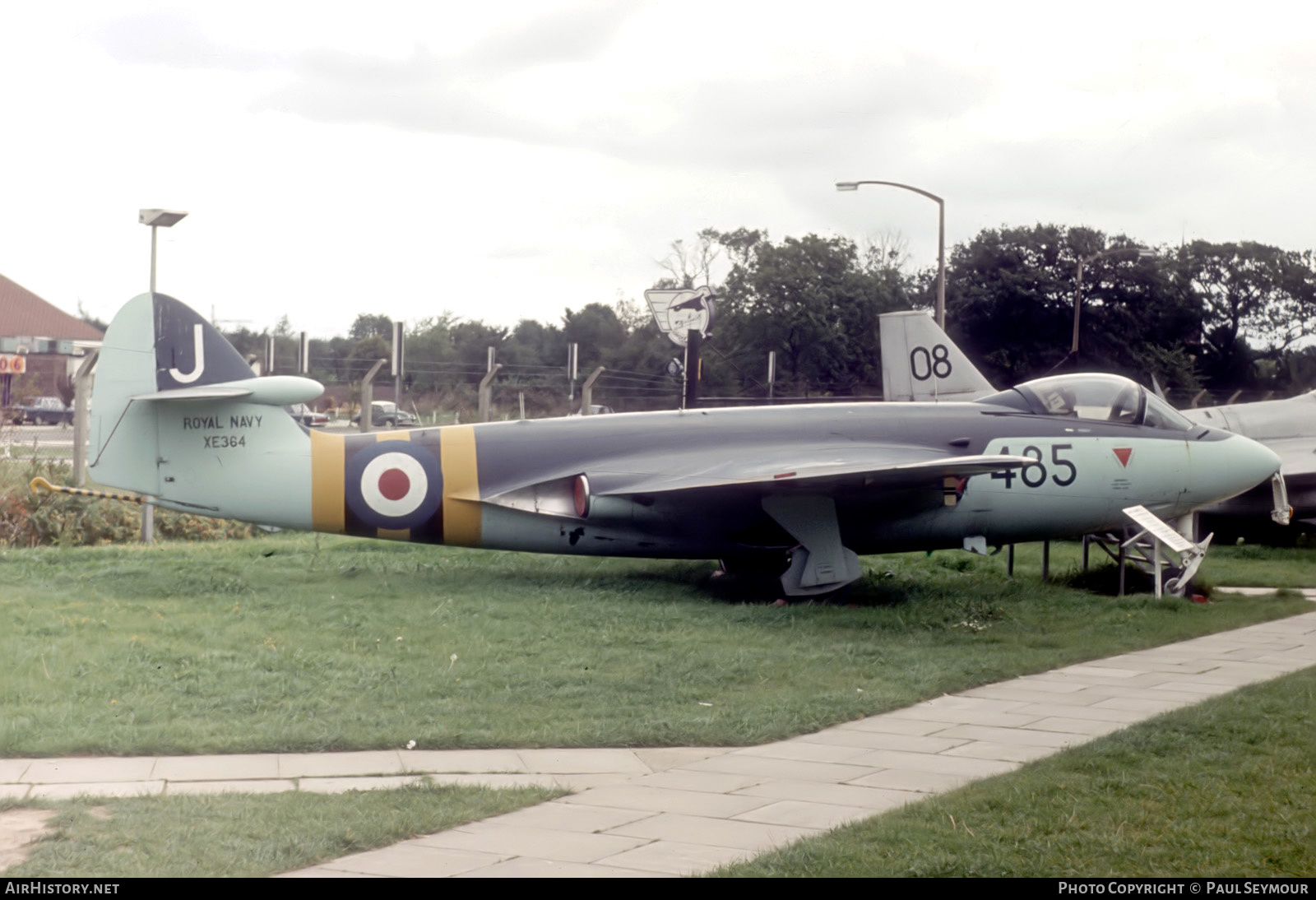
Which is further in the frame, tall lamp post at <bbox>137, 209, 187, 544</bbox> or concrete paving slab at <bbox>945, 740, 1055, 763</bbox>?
tall lamp post at <bbox>137, 209, 187, 544</bbox>

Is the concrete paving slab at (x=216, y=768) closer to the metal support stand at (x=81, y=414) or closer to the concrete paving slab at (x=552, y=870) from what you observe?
the concrete paving slab at (x=552, y=870)

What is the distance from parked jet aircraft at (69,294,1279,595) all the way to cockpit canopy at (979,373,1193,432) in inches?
1.0

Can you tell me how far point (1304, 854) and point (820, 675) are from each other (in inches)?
180

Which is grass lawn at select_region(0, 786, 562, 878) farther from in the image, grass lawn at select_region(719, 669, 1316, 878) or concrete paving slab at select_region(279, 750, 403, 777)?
grass lawn at select_region(719, 669, 1316, 878)

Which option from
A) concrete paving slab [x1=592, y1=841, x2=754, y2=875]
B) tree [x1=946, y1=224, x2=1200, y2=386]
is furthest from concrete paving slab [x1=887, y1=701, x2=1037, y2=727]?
tree [x1=946, y1=224, x2=1200, y2=386]

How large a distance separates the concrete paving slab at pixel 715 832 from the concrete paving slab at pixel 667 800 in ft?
0.50

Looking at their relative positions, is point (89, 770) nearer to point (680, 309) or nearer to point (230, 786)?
point (230, 786)

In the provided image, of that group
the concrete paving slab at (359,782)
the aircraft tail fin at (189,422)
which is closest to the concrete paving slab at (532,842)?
the concrete paving slab at (359,782)

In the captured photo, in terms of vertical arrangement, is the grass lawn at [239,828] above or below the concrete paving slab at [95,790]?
above

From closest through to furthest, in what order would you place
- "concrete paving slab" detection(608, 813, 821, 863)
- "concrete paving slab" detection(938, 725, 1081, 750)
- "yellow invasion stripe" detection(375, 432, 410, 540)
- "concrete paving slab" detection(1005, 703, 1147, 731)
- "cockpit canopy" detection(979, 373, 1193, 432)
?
"concrete paving slab" detection(608, 813, 821, 863) → "concrete paving slab" detection(938, 725, 1081, 750) → "concrete paving slab" detection(1005, 703, 1147, 731) → "yellow invasion stripe" detection(375, 432, 410, 540) → "cockpit canopy" detection(979, 373, 1193, 432)

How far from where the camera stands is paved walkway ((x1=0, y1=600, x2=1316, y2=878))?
208 inches

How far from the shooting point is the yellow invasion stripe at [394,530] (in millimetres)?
13469

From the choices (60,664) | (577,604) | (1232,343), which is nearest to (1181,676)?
(577,604)

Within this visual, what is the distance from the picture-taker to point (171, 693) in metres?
8.14
